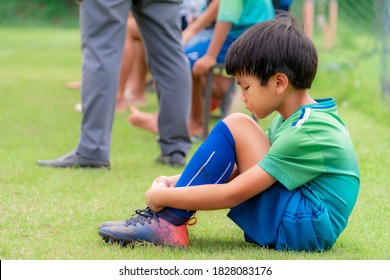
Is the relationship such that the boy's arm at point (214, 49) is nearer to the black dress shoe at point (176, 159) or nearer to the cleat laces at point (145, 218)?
the black dress shoe at point (176, 159)

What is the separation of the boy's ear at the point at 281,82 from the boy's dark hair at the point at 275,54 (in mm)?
14

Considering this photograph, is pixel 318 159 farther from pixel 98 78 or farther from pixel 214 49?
pixel 214 49

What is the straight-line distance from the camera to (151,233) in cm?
323

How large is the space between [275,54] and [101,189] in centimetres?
160

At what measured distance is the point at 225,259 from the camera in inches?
121

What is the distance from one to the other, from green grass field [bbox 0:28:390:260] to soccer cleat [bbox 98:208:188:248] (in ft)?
0.13

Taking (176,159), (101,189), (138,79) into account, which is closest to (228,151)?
(101,189)

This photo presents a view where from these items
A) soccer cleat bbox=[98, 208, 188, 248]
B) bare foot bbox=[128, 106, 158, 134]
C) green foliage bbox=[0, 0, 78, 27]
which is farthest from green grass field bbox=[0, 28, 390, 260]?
green foliage bbox=[0, 0, 78, 27]

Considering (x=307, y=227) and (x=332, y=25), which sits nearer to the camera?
(x=307, y=227)

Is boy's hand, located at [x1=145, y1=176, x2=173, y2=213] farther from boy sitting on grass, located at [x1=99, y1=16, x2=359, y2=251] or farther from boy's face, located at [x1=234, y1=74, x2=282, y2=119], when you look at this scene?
boy's face, located at [x1=234, y1=74, x2=282, y2=119]

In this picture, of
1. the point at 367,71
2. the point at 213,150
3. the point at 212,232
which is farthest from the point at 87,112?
the point at 367,71

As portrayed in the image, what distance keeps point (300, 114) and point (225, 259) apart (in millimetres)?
592

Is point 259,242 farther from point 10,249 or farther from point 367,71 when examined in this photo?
point 367,71
